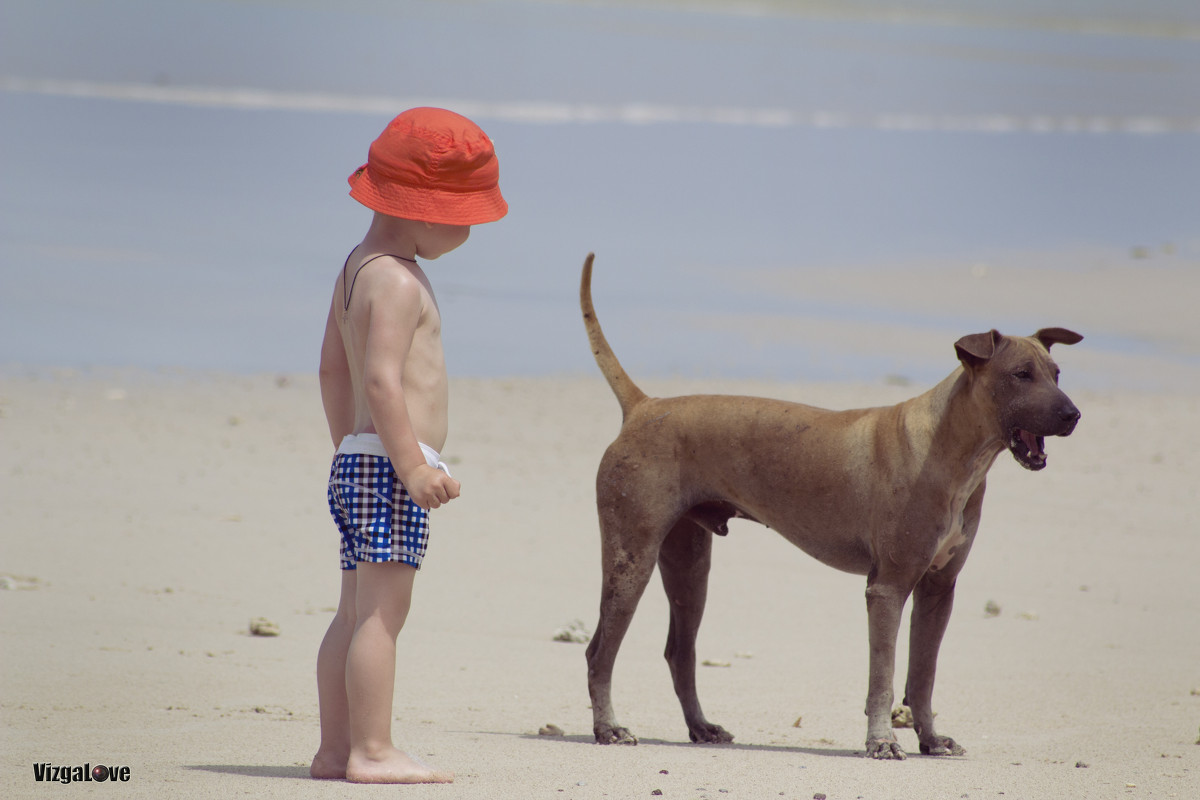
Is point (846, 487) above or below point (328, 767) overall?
above

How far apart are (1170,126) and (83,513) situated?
2671 centimetres

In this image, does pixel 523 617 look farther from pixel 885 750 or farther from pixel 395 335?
pixel 395 335

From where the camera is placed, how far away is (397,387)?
4188 mm

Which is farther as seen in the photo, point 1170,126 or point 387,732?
point 1170,126

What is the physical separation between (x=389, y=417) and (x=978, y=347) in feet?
7.12

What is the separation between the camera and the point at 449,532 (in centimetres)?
930

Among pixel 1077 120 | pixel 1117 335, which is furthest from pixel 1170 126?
pixel 1117 335

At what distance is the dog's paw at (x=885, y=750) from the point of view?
16.8ft

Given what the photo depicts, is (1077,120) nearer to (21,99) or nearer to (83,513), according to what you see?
(21,99)

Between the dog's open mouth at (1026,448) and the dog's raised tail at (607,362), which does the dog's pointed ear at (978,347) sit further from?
the dog's raised tail at (607,362)

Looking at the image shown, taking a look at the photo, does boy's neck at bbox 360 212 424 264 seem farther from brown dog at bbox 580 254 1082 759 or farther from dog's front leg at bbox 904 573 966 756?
dog's front leg at bbox 904 573 966 756

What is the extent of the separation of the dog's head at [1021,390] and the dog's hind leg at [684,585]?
137 centimetres

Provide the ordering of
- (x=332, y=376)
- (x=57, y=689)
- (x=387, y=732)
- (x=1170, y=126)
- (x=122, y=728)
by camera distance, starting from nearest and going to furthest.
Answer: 1. (x=387, y=732)
2. (x=332, y=376)
3. (x=122, y=728)
4. (x=57, y=689)
5. (x=1170, y=126)

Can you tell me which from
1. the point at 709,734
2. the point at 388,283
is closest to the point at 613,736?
the point at 709,734
